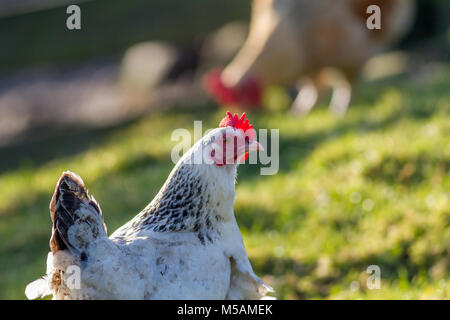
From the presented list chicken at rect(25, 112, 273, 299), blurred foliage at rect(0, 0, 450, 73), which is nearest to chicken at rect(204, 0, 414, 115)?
blurred foliage at rect(0, 0, 450, 73)

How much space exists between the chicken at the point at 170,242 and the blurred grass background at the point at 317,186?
1.21 meters

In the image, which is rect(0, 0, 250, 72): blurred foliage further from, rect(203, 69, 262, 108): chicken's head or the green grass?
rect(203, 69, 262, 108): chicken's head

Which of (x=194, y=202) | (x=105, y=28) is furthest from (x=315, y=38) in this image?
(x=105, y=28)

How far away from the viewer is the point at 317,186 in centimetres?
538

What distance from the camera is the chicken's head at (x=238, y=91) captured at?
743 centimetres

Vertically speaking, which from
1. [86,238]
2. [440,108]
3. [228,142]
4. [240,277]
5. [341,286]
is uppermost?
[440,108]

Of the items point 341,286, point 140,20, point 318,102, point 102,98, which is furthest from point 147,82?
point 341,286

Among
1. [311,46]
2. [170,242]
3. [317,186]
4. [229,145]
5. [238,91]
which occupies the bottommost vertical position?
[170,242]

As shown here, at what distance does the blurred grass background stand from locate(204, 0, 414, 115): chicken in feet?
1.46

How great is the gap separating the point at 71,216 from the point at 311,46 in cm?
519

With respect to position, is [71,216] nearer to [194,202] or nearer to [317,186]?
[194,202]

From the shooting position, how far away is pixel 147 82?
1088 centimetres

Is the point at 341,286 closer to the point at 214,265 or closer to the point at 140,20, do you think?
the point at 214,265
